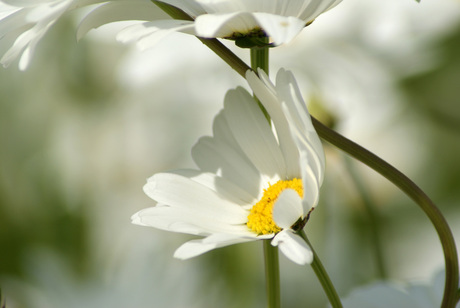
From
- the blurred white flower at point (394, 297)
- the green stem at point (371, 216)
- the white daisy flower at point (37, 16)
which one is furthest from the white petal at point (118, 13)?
the green stem at point (371, 216)

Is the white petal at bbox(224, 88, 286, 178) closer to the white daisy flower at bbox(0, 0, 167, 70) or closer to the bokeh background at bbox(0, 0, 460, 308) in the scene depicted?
the white daisy flower at bbox(0, 0, 167, 70)

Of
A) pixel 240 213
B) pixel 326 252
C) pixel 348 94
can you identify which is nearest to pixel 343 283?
pixel 326 252

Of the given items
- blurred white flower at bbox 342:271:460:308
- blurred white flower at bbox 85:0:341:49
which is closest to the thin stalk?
blurred white flower at bbox 85:0:341:49

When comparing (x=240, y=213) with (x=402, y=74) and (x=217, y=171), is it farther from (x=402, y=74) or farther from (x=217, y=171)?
(x=402, y=74)

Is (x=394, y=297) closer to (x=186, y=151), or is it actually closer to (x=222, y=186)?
(x=222, y=186)

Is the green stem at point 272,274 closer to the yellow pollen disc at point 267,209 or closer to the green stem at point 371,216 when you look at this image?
the yellow pollen disc at point 267,209
